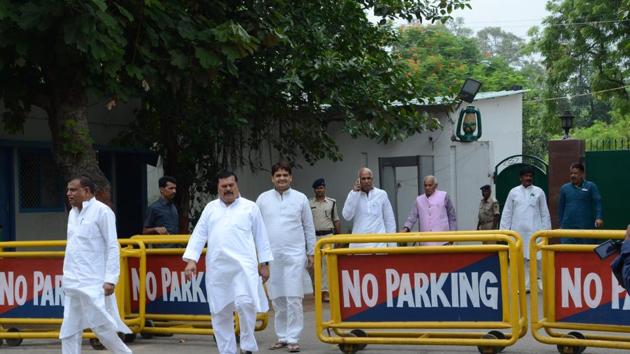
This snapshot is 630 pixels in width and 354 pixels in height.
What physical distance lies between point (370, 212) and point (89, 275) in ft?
18.2

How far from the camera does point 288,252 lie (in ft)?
37.2

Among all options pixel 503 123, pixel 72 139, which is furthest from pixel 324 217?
pixel 503 123

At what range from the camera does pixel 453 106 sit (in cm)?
2180

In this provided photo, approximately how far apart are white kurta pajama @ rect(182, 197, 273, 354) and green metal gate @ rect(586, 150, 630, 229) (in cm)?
1116

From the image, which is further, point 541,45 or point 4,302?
point 541,45

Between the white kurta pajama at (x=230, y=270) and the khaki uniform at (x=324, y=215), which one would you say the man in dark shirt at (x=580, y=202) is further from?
the white kurta pajama at (x=230, y=270)

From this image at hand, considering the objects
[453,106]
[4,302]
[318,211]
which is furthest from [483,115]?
[4,302]

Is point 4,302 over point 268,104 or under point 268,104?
under

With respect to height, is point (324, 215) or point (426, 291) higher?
point (324, 215)

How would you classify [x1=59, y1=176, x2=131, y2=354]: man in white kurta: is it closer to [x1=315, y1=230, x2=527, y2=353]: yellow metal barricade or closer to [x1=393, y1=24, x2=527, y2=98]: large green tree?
[x1=315, y1=230, x2=527, y2=353]: yellow metal barricade

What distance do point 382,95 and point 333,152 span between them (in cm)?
192

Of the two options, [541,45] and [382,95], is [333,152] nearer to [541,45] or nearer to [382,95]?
[382,95]

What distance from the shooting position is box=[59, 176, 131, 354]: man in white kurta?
31.0 feet

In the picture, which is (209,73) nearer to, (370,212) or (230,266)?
(370,212)
